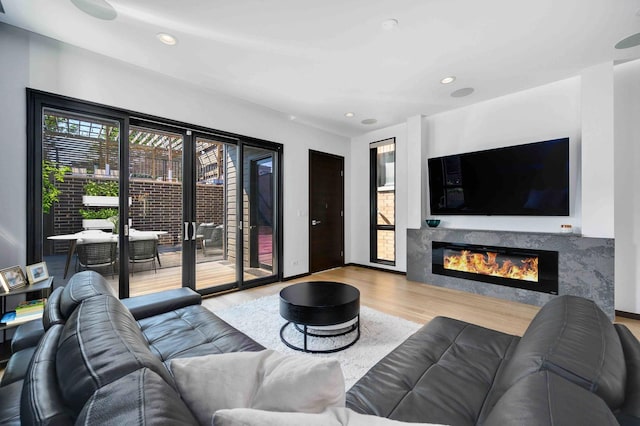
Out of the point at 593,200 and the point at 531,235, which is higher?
the point at 593,200

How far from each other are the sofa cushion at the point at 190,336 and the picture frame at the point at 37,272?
1254 millimetres

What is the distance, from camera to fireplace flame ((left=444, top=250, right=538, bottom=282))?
3.49 meters

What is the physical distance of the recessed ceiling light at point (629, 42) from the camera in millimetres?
2496

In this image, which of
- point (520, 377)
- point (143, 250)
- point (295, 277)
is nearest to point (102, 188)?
point (143, 250)

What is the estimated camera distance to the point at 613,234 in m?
2.87

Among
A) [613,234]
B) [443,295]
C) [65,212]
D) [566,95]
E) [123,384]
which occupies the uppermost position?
[566,95]

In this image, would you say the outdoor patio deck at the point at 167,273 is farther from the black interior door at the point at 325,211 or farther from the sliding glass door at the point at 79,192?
the black interior door at the point at 325,211

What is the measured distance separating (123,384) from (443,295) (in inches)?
155

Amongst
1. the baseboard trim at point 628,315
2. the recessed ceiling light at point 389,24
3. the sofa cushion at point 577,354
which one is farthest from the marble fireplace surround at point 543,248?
the recessed ceiling light at point 389,24

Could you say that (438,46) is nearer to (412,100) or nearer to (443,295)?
(412,100)

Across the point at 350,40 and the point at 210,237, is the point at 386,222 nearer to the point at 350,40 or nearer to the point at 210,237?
the point at 210,237

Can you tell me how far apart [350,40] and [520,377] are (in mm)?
2719

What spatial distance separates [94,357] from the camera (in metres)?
0.81

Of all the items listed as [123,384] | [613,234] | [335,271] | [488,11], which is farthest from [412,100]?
[123,384]
